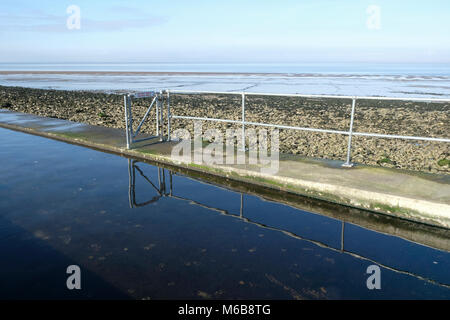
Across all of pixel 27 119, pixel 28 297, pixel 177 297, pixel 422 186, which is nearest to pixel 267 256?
pixel 177 297

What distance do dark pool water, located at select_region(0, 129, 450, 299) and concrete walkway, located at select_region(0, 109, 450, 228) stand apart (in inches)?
19.6

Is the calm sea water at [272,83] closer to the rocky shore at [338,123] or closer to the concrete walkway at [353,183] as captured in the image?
the rocky shore at [338,123]

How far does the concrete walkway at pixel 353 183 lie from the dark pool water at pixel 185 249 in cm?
50

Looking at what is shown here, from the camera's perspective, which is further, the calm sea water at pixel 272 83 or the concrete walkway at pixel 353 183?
the calm sea water at pixel 272 83

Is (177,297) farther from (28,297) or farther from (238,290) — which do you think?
(28,297)

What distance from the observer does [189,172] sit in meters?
6.91

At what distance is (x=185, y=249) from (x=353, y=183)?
2.75 meters

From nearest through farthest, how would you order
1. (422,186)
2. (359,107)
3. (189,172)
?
(422,186)
(189,172)
(359,107)

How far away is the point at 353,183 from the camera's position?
5.44 meters

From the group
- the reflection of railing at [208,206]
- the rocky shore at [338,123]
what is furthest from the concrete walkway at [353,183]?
the rocky shore at [338,123]

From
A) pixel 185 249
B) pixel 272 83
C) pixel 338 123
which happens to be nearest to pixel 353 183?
pixel 185 249

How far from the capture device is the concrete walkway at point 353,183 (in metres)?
4.73

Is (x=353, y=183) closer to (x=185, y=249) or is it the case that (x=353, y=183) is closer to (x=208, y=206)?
(x=208, y=206)
